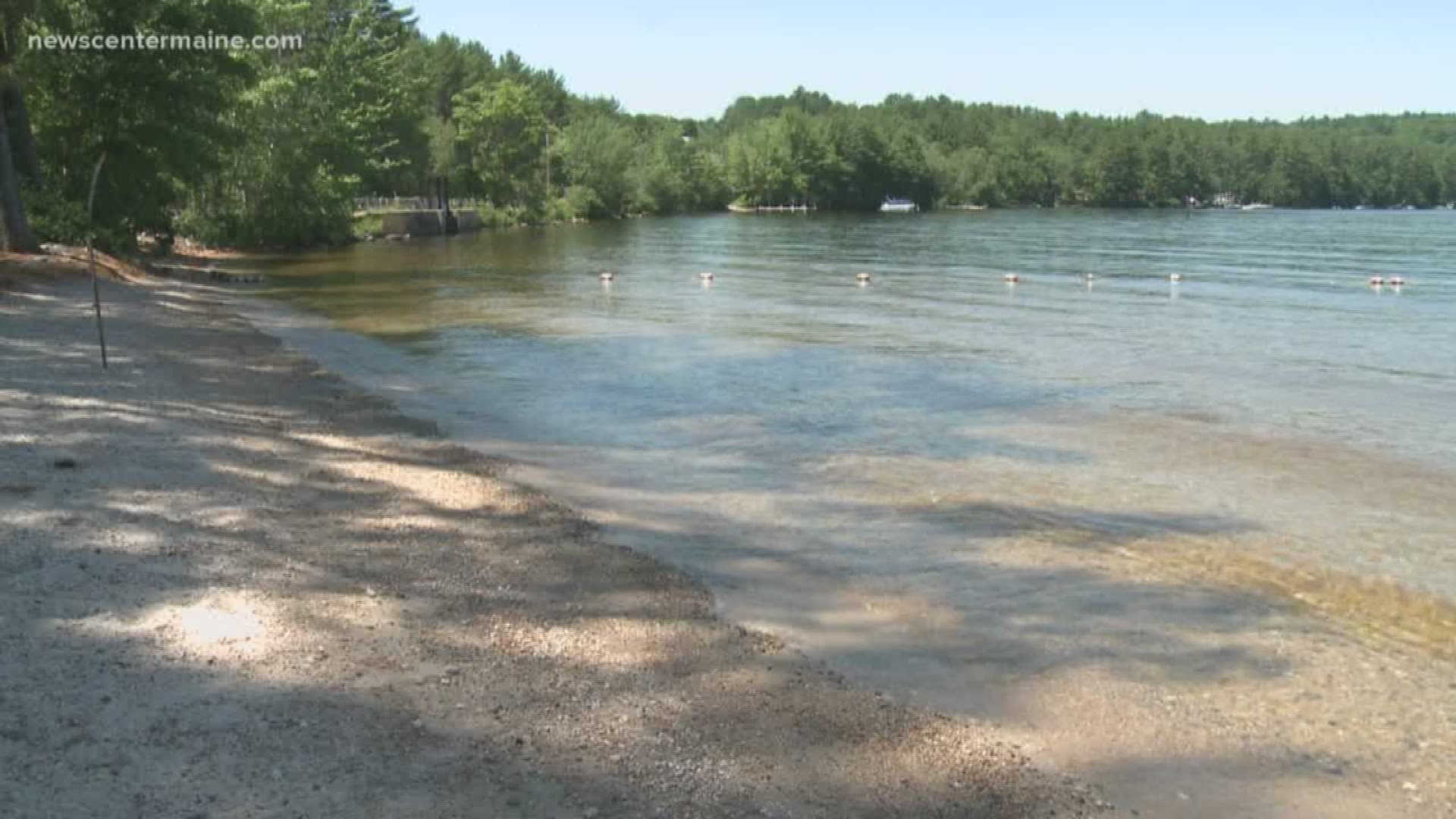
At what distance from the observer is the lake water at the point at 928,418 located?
10.3 metres

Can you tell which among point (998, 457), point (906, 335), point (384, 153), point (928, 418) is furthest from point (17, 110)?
point (384, 153)

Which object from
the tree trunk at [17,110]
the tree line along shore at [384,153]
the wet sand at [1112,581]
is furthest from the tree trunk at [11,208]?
the wet sand at [1112,581]

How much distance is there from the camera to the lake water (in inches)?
406

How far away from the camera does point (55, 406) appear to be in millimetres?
12516

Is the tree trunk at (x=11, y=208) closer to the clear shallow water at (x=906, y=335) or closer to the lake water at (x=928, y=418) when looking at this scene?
the lake water at (x=928, y=418)

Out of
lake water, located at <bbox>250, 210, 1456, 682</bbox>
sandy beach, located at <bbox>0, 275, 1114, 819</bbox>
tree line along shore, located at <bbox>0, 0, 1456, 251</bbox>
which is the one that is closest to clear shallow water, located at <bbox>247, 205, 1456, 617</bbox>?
lake water, located at <bbox>250, 210, 1456, 682</bbox>

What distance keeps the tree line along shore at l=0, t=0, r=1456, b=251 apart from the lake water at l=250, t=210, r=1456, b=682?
7.40 meters

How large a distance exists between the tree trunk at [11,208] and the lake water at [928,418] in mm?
7028

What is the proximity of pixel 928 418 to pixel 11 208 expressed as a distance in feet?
82.2

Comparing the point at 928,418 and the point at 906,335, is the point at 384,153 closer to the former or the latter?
the point at 906,335

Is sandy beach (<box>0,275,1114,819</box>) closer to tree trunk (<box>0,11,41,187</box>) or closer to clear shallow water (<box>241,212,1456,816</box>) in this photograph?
clear shallow water (<box>241,212,1456,816</box>)

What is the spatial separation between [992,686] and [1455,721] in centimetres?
285

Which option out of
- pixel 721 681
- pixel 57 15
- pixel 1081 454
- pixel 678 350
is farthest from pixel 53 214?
pixel 721 681

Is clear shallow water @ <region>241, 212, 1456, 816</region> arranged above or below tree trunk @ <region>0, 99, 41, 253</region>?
below
